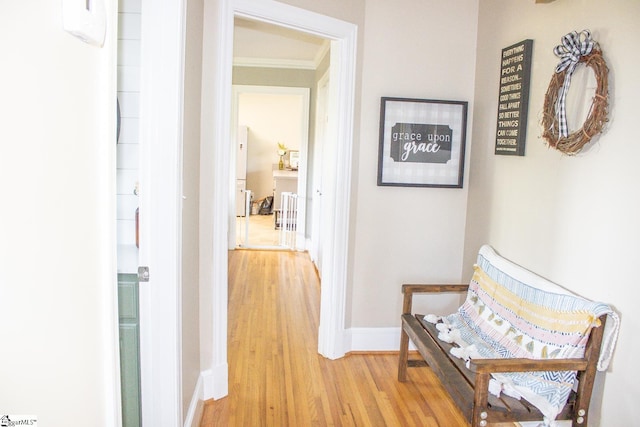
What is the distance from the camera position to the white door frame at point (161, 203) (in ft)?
5.81

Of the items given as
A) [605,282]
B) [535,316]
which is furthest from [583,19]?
[535,316]

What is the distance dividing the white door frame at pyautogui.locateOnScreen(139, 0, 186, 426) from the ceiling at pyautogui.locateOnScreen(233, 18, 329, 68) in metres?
2.58

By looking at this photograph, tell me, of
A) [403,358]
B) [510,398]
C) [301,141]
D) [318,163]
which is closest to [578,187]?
[510,398]

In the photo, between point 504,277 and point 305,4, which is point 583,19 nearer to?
point 504,277

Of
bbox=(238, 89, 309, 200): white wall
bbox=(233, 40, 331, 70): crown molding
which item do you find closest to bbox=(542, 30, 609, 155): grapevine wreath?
bbox=(233, 40, 331, 70): crown molding

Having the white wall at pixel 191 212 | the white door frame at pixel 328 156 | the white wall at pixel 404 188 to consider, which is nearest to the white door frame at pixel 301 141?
the white door frame at pixel 328 156

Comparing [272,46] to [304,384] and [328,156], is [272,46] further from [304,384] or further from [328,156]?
[304,384]

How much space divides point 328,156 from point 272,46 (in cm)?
246

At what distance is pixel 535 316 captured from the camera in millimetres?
2305

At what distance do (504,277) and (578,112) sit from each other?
0.92 m

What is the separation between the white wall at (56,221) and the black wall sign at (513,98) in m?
2.22

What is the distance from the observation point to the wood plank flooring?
258 centimetres

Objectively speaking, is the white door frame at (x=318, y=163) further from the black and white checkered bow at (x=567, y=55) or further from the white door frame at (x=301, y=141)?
the black and white checkered bow at (x=567, y=55)

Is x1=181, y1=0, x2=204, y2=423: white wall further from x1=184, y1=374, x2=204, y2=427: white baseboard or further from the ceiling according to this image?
the ceiling
